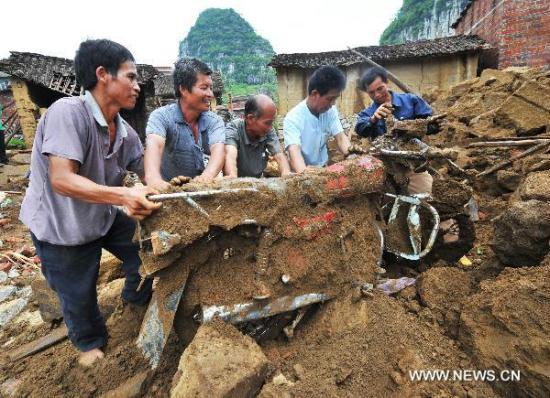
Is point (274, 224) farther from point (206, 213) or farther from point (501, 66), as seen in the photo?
point (501, 66)

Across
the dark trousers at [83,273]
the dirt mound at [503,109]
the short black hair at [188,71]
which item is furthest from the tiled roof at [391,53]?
the dark trousers at [83,273]

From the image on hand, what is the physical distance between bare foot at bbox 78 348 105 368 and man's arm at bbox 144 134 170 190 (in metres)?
1.21

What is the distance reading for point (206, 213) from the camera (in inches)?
74.3

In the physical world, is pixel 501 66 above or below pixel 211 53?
below

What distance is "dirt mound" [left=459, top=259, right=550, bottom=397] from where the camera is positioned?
1660mm

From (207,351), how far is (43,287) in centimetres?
213

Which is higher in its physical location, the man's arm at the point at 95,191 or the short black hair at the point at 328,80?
the short black hair at the point at 328,80

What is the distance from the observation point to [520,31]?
1043cm

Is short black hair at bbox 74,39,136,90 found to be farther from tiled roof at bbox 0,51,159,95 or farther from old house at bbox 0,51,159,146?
old house at bbox 0,51,159,146

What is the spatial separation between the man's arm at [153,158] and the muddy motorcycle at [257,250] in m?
0.51

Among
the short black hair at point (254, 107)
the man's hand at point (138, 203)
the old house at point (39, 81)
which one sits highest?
the old house at point (39, 81)

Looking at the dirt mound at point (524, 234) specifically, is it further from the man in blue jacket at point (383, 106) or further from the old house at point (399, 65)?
the old house at point (399, 65)

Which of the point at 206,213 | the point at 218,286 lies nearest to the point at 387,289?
the point at 218,286

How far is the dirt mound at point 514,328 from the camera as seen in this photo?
1.66 m
